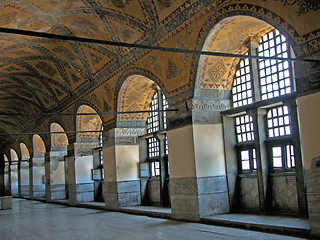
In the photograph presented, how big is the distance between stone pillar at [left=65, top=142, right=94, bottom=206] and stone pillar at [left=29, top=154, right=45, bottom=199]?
8186mm

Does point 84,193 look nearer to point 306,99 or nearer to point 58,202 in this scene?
point 58,202

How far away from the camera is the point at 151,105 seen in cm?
1579

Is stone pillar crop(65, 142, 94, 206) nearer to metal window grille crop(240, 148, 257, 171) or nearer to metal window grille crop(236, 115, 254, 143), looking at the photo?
metal window grille crop(236, 115, 254, 143)

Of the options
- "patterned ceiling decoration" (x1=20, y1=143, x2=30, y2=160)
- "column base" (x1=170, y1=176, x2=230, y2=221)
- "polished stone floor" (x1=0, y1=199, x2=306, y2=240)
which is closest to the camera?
"polished stone floor" (x1=0, y1=199, x2=306, y2=240)

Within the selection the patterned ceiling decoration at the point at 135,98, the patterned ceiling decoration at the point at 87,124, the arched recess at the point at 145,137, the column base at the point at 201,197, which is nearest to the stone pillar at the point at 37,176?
the patterned ceiling decoration at the point at 87,124

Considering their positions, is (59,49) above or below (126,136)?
above

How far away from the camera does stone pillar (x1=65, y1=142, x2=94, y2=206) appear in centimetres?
1925

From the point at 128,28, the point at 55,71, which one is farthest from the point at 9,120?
the point at 128,28

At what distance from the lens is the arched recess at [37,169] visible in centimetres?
2691

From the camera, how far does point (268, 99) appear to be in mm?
9758

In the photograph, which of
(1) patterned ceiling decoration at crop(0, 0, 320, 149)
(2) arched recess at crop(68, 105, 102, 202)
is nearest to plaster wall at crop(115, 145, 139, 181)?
(1) patterned ceiling decoration at crop(0, 0, 320, 149)

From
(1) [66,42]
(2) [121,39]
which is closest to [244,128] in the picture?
(2) [121,39]

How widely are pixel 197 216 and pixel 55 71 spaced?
36.9 feet

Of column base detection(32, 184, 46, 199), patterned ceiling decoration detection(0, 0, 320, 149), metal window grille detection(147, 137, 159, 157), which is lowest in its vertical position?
column base detection(32, 184, 46, 199)
